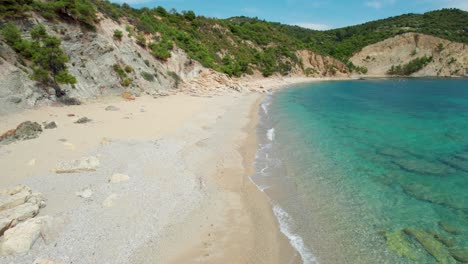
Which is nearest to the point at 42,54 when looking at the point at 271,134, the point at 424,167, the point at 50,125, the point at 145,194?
the point at 50,125

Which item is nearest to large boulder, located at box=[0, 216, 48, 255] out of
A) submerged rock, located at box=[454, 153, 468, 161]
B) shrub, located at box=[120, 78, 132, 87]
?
submerged rock, located at box=[454, 153, 468, 161]

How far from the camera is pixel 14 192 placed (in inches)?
409

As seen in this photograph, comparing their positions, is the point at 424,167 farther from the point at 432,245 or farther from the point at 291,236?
the point at 291,236

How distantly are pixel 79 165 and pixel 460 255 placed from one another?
13843mm

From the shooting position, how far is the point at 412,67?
115812 millimetres

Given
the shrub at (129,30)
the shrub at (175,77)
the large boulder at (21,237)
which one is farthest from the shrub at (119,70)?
the large boulder at (21,237)

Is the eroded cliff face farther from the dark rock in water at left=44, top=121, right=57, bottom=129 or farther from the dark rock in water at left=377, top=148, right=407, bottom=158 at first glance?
the dark rock in water at left=44, top=121, right=57, bottom=129

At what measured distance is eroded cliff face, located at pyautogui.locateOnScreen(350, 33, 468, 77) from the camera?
111062mm

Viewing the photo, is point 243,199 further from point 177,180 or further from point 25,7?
point 25,7

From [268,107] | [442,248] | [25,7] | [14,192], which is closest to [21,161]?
[14,192]

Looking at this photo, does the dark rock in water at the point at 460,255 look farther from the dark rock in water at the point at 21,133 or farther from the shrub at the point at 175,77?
the shrub at the point at 175,77

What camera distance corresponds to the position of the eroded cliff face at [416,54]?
111062 millimetres

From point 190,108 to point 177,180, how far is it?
17236 millimetres

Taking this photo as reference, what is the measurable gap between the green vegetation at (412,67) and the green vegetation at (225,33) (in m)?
13.6
